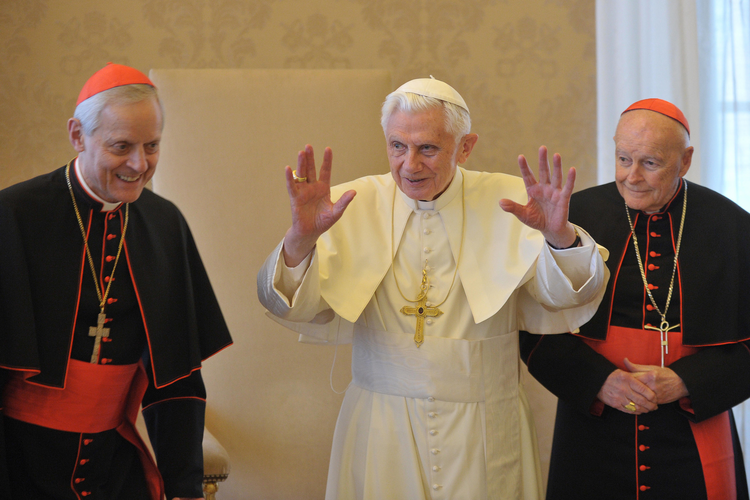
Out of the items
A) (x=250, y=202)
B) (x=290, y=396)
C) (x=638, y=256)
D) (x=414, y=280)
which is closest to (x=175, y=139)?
(x=250, y=202)

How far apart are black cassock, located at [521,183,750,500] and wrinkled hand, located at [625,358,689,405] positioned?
0.03 m

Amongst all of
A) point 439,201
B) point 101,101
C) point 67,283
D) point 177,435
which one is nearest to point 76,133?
point 101,101

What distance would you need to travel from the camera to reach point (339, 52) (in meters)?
3.50

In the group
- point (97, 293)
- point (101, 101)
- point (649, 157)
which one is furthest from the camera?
point (649, 157)

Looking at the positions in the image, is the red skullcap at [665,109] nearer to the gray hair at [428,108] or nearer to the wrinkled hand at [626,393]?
the gray hair at [428,108]

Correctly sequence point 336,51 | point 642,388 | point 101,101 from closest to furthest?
point 101,101
point 642,388
point 336,51

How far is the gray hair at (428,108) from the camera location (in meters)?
2.03

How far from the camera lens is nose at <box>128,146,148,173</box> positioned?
181 cm

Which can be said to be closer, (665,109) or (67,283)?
(67,283)

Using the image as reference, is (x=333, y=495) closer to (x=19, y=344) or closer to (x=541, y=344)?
(x=541, y=344)

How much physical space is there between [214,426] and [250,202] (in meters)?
1.01

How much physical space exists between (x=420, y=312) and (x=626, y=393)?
0.70 metres

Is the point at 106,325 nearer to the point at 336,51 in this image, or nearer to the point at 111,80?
the point at 111,80

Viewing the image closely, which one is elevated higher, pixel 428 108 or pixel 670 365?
pixel 428 108
